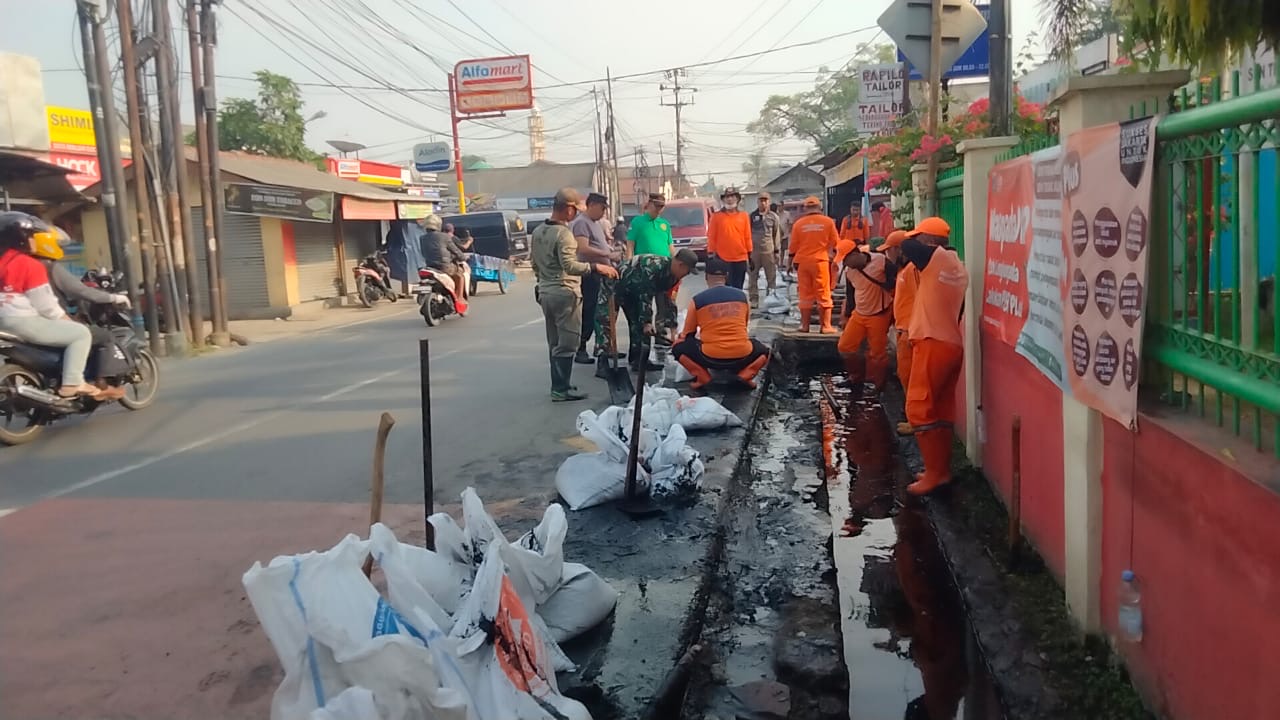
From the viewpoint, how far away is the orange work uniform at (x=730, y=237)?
13203 millimetres

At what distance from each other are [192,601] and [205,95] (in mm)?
12093

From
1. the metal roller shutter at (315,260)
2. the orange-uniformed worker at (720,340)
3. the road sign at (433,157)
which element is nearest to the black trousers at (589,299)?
the orange-uniformed worker at (720,340)

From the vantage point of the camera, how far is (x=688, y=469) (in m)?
5.42

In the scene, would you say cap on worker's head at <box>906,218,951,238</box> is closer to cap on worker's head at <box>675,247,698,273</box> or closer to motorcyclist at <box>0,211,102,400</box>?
cap on worker's head at <box>675,247,698,273</box>

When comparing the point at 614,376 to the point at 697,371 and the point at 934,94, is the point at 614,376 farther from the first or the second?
the point at 934,94

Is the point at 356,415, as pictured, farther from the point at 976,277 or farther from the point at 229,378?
the point at 976,277

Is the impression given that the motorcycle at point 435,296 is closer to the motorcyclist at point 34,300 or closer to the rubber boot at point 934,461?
the motorcyclist at point 34,300

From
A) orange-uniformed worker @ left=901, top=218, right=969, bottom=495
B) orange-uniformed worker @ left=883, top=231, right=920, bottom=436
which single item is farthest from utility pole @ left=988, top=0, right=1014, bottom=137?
orange-uniformed worker @ left=901, top=218, right=969, bottom=495

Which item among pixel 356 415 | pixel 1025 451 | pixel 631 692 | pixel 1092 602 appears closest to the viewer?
pixel 631 692

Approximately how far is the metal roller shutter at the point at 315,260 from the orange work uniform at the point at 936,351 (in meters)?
17.6

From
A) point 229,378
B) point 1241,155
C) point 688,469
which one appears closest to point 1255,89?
point 1241,155

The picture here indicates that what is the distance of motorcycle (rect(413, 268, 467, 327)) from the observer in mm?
15875

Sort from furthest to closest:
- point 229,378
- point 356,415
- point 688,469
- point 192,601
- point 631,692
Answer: point 229,378
point 356,415
point 688,469
point 192,601
point 631,692

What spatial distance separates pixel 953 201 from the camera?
23.4ft
